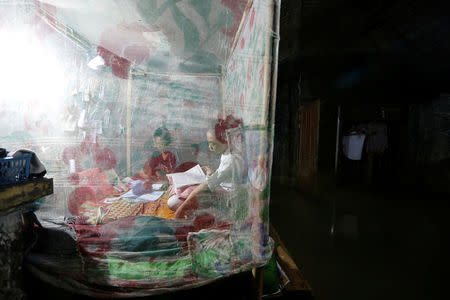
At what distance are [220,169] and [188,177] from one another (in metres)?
0.15

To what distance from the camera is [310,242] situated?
6.23 feet

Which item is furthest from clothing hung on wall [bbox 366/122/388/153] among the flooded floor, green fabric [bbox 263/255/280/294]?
green fabric [bbox 263/255/280/294]

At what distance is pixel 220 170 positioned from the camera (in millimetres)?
914

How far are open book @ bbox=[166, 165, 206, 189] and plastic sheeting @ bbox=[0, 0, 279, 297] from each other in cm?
2

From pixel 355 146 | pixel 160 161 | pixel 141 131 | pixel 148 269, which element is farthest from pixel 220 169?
pixel 355 146

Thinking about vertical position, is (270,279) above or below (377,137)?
below

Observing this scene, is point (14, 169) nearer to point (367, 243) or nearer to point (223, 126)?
point (223, 126)

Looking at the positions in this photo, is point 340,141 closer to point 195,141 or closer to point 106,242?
point 195,141

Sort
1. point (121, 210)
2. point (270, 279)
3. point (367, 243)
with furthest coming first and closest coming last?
point (367, 243)
point (270, 279)
point (121, 210)

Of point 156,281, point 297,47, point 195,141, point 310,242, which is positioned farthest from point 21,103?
point 297,47

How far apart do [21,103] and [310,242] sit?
2.18m

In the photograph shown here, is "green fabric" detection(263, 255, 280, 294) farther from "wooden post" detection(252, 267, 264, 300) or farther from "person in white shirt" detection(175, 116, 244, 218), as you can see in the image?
"person in white shirt" detection(175, 116, 244, 218)

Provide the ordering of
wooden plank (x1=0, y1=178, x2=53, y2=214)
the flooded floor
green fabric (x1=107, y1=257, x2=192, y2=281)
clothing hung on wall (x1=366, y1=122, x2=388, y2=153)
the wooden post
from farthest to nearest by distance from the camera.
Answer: clothing hung on wall (x1=366, y1=122, x2=388, y2=153) < the flooded floor < the wooden post < green fabric (x1=107, y1=257, x2=192, y2=281) < wooden plank (x1=0, y1=178, x2=53, y2=214)

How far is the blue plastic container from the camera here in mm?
716
